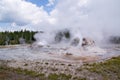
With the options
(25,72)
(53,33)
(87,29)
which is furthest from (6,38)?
(25,72)

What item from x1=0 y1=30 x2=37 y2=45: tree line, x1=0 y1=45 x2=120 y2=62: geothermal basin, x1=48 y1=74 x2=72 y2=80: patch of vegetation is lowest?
x1=48 y1=74 x2=72 y2=80: patch of vegetation

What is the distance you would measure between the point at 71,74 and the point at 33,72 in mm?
4466

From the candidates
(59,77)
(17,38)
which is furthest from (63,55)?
(17,38)

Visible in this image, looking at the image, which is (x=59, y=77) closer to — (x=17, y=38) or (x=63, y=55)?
(x=63, y=55)

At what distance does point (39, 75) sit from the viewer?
75.6 feet

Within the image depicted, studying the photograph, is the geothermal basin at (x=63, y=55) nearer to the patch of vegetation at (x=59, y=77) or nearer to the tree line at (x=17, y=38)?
the patch of vegetation at (x=59, y=77)

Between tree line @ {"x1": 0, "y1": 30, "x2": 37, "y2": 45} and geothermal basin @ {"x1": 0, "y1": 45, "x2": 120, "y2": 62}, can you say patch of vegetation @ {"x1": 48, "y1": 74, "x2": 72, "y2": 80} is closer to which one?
geothermal basin @ {"x1": 0, "y1": 45, "x2": 120, "y2": 62}

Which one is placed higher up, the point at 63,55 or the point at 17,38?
the point at 17,38

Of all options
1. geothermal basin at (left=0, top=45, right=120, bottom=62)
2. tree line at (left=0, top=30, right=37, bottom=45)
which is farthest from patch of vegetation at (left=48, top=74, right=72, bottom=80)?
tree line at (left=0, top=30, right=37, bottom=45)

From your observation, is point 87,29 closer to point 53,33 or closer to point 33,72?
point 53,33

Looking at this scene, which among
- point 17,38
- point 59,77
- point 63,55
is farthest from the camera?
point 17,38

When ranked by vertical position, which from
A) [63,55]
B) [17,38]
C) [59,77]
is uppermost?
[17,38]

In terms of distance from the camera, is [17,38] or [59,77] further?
[17,38]

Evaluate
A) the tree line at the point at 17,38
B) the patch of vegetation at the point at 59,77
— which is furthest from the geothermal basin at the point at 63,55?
the tree line at the point at 17,38
